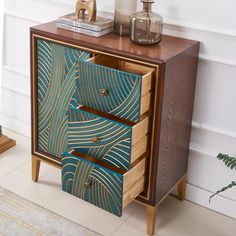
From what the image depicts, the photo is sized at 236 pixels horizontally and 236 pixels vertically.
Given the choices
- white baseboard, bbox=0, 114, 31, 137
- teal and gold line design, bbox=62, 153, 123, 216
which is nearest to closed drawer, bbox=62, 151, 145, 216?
teal and gold line design, bbox=62, 153, 123, 216

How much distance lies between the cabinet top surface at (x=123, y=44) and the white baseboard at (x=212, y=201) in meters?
0.67

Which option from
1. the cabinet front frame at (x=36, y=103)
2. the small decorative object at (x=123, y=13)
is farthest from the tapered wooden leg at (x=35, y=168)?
the small decorative object at (x=123, y=13)

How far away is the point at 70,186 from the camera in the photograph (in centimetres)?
187

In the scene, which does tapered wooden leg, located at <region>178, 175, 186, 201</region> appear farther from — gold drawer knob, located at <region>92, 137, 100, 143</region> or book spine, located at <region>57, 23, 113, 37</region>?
book spine, located at <region>57, 23, 113, 37</region>

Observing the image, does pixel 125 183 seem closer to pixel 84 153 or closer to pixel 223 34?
pixel 84 153

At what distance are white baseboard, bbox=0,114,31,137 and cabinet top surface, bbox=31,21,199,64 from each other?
2.59ft

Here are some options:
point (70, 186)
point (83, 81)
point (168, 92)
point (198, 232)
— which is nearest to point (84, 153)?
point (70, 186)

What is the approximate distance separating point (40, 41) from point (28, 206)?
0.70 metres

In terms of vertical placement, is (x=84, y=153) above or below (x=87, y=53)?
below

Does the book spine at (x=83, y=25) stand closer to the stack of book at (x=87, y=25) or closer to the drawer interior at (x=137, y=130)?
the stack of book at (x=87, y=25)

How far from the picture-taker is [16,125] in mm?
2627

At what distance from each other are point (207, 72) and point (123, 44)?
0.37 meters

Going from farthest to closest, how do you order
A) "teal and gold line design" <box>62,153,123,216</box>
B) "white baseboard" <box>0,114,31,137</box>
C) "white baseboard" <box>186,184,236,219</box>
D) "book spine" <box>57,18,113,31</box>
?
"white baseboard" <box>0,114,31,137</box>
"white baseboard" <box>186,184,236,219</box>
"book spine" <box>57,18,113,31</box>
"teal and gold line design" <box>62,153,123,216</box>

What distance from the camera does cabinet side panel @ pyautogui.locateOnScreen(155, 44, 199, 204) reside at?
1719 mm
